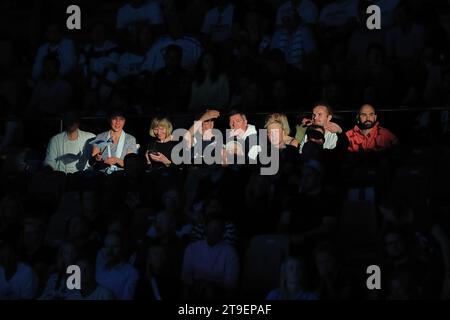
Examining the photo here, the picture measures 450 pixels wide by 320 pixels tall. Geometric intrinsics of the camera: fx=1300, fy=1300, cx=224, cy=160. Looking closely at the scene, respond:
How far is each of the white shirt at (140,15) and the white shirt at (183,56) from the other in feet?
1.59

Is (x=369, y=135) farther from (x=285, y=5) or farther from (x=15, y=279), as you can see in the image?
(x=15, y=279)

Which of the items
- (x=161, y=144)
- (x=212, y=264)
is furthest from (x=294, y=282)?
(x=161, y=144)

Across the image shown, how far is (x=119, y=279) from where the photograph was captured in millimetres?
10461

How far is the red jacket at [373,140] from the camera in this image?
11.1m

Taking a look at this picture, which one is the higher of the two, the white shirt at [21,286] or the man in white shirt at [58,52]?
the man in white shirt at [58,52]

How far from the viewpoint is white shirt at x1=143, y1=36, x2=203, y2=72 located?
13031mm

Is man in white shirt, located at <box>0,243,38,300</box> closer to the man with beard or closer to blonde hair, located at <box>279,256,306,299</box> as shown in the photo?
blonde hair, located at <box>279,256,306,299</box>

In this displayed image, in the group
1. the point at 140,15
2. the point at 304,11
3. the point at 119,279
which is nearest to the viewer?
the point at 119,279

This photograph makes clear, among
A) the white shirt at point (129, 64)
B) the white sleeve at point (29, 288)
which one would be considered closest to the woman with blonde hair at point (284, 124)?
the white shirt at point (129, 64)

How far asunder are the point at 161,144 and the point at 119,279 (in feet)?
6.32

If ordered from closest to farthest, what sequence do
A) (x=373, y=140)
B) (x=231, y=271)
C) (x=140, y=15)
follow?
(x=231, y=271) < (x=373, y=140) < (x=140, y=15)

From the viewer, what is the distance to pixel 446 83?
1123cm

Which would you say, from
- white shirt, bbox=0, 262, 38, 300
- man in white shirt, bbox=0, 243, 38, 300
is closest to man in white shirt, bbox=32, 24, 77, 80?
man in white shirt, bbox=0, 243, 38, 300

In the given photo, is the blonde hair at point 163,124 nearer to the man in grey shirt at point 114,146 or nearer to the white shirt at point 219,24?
the man in grey shirt at point 114,146
